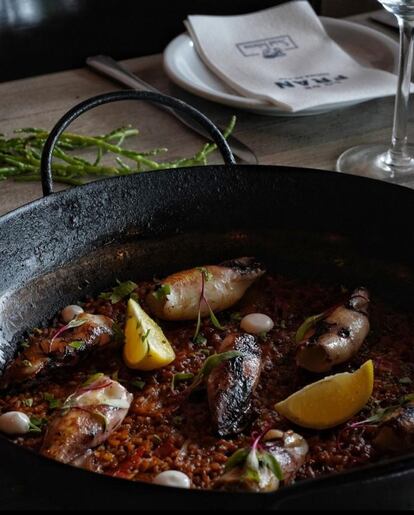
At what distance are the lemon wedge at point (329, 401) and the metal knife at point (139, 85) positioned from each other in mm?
832

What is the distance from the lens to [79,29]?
280 cm

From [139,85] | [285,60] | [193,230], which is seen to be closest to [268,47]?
[285,60]

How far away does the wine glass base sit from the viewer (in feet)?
6.33

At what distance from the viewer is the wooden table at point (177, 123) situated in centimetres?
198

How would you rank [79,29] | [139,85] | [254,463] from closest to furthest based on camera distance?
→ [254,463] < [139,85] < [79,29]

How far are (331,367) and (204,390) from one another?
185 millimetres

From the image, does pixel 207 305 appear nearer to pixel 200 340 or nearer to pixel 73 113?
pixel 200 340

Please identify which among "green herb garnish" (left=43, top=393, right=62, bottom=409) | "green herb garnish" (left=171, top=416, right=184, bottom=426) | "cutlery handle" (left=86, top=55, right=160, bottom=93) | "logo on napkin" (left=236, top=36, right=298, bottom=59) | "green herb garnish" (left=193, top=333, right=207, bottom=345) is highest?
"green herb garnish" (left=43, top=393, right=62, bottom=409)

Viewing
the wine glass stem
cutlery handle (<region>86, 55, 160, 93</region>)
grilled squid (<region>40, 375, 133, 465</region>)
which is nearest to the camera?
grilled squid (<region>40, 375, 133, 465</region>)

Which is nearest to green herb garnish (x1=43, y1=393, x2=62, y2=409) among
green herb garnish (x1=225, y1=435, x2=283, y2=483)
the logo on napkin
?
green herb garnish (x1=225, y1=435, x2=283, y2=483)

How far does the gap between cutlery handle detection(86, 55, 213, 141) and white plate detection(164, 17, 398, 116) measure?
0.07m

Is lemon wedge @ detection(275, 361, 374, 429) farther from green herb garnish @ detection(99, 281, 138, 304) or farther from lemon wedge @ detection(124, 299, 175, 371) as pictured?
green herb garnish @ detection(99, 281, 138, 304)

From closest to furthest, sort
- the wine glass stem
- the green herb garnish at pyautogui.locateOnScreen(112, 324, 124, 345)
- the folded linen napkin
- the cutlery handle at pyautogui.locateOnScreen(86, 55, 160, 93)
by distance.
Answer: the green herb garnish at pyautogui.locateOnScreen(112, 324, 124, 345)
the wine glass stem
the folded linen napkin
the cutlery handle at pyautogui.locateOnScreen(86, 55, 160, 93)

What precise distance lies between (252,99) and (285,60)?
0.31 meters
